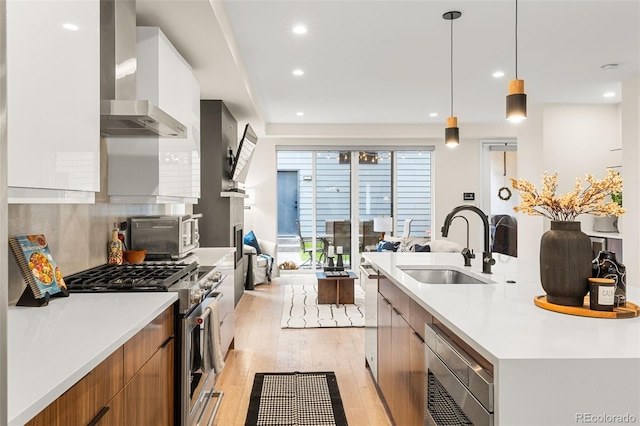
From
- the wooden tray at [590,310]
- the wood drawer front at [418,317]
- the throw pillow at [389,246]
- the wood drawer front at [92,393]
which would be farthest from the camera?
the throw pillow at [389,246]

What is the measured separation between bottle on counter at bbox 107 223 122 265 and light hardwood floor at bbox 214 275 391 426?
112 cm

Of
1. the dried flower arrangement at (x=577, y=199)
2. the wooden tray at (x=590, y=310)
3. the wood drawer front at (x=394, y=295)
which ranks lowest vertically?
the wood drawer front at (x=394, y=295)

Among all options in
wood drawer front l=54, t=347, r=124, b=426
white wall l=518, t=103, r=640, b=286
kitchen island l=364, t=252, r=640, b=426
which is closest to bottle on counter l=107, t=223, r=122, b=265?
wood drawer front l=54, t=347, r=124, b=426

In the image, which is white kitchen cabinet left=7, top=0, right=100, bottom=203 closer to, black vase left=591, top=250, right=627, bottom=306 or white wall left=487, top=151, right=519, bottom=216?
black vase left=591, top=250, right=627, bottom=306

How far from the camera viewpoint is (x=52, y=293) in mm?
1777

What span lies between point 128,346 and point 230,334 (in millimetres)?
2461

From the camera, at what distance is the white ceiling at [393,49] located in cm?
321

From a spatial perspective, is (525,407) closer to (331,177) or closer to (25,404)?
(25,404)

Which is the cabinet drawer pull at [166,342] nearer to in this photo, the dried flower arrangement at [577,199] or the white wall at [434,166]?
the dried flower arrangement at [577,199]

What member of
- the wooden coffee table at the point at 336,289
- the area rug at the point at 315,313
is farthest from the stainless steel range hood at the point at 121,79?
the wooden coffee table at the point at 336,289

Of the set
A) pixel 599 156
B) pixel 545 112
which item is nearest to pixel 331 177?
pixel 545 112

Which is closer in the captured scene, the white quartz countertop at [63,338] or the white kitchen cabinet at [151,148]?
the white quartz countertop at [63,338]

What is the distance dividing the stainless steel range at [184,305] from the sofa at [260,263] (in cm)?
416

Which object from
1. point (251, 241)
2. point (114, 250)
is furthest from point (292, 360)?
point (251, 241)
